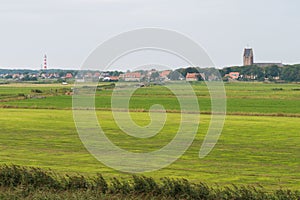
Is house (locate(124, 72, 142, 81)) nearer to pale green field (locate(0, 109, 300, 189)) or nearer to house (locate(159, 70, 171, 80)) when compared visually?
house (locate(159, 70, 171, 80))

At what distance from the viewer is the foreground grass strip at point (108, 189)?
42.8 ft

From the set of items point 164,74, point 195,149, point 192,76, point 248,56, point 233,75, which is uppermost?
point 248,56

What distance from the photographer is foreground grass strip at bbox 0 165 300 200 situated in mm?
13047

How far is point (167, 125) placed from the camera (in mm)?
35250

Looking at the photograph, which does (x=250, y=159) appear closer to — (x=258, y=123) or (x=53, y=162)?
(x=53, y=162)

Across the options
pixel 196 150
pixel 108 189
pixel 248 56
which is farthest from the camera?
pixel 248 56

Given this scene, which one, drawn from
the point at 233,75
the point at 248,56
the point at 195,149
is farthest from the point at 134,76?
the point at 248,56

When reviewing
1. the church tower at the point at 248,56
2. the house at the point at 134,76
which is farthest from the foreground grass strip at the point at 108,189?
the church tower at the point at 248,56

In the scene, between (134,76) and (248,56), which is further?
(248,56)

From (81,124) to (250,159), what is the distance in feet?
52.1

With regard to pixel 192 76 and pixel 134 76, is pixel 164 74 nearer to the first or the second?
pixel 134 76

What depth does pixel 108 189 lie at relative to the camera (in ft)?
47.2

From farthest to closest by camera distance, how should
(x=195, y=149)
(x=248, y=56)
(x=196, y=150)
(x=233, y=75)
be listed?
(x=248, y=56) → (x=233, y=75) → (x=195, y=149) → (x=196, y=150)

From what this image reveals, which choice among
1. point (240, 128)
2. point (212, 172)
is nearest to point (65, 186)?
point (212, 172)
